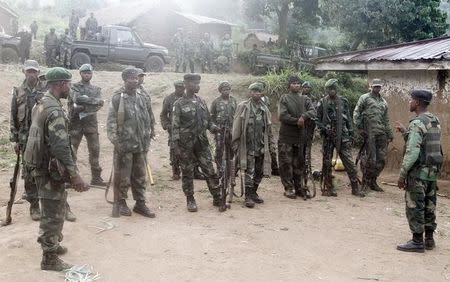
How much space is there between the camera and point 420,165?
5613 mm

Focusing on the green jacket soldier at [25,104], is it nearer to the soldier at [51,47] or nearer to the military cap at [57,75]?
the military cap at [57,75]

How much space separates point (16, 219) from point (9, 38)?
13.1 metres

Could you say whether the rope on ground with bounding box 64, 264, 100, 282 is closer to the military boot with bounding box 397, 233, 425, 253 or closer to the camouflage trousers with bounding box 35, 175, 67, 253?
the camouflage trousers with bounding box 35, 175, 67, 253

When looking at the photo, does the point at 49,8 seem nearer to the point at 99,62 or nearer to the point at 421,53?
the point at 99,62

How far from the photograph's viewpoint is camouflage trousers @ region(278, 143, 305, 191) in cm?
797

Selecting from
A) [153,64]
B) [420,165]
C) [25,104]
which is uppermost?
[153,64]

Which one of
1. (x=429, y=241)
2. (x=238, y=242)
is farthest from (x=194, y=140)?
(x=429, y=241)

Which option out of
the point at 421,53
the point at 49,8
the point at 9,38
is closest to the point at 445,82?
the point at 421,53

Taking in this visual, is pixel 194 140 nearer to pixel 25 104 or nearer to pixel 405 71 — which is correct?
pixel 25 104

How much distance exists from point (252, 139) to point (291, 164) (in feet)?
3.24

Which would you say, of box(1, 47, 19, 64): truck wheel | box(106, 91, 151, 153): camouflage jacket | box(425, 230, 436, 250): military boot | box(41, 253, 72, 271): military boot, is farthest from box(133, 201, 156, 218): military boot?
box(1, 47, 19, 64): truck wheel

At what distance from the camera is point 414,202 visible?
561 cm

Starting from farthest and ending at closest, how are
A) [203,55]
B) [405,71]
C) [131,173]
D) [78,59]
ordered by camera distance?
[203,55]
[78,59]
[405,71]
[131,173]

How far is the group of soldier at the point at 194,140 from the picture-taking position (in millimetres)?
4621
